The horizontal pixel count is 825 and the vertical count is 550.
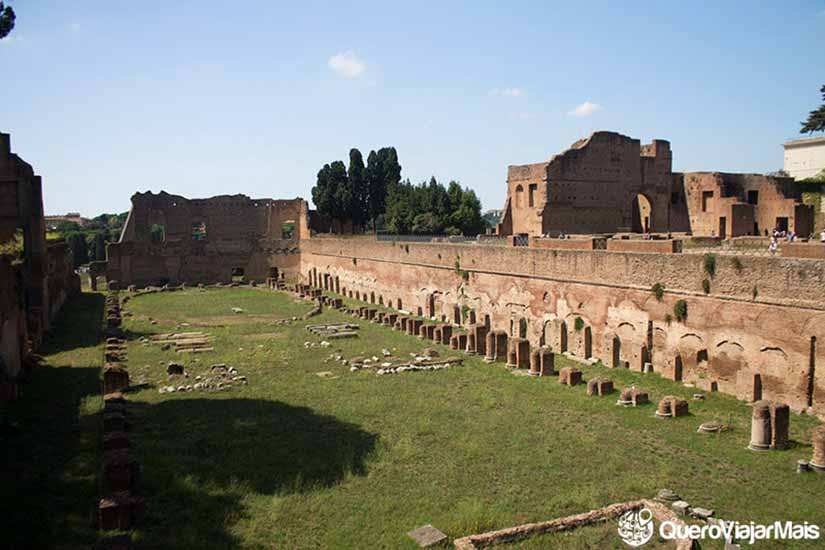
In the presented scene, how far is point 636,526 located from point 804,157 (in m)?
30.8

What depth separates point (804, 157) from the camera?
31.3 meters

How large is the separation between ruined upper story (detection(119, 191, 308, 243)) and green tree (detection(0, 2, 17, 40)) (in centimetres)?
2530

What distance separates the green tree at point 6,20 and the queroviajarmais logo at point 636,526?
40.6ft

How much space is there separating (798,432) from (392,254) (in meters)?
17.2

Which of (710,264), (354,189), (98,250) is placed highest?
(354,189)

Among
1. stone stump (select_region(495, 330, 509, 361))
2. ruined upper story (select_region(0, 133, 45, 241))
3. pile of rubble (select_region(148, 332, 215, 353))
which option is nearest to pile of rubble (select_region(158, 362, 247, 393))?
pile of rubble (select_region(148, 332, 215, 353))

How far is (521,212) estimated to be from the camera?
26766 millimetres

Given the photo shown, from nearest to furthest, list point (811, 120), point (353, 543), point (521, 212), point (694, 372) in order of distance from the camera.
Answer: point (353, 543) < point (694, 372) < point (521, 212) < point (811, 120)

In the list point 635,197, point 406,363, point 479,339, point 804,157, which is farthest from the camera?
point 804,157

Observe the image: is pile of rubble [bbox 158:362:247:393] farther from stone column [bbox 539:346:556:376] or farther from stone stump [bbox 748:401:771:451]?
stone stump [bbox 748:401:771:451]

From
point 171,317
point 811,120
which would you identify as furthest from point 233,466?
point 811,120

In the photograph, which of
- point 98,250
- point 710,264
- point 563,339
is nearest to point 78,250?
point 98,250

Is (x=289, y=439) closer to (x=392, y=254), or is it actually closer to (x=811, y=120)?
(x=392, y=254)

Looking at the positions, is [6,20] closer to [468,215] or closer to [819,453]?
[819,453]
